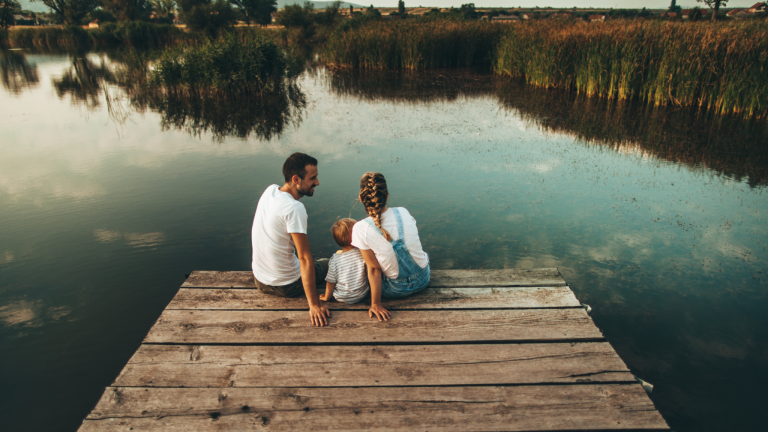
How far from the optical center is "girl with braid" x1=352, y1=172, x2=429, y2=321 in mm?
2613

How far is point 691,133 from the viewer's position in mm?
8625

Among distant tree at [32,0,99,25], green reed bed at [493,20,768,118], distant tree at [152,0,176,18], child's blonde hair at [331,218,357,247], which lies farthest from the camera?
distant tree at [152,0,176,18]

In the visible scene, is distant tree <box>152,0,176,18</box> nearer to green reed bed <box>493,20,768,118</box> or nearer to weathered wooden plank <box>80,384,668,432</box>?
green reed bed <box>493,20,768,118</box>

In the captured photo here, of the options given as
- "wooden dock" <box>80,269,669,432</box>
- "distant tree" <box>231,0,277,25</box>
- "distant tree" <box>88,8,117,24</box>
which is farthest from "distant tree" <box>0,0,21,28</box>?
"wooden dock" <box>80,269,669,432</box>

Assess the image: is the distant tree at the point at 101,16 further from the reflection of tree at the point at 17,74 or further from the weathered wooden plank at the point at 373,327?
the weathered wooden plank at the point at 373,327

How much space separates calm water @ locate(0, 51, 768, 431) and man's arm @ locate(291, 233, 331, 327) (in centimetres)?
173

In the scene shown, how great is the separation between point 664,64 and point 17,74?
2304 centimetres

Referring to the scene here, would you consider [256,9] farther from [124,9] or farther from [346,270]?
[346,270]

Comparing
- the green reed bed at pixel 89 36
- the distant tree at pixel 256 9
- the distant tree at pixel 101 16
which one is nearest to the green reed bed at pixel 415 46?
the green reed bed at pixel 89 36

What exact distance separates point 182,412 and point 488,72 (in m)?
18.1

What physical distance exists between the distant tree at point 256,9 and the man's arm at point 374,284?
60.8 metres

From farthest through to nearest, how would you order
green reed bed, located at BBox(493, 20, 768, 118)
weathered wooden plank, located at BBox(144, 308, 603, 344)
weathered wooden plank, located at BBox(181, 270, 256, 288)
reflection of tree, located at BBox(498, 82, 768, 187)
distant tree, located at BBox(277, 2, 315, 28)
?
distant tree, located at BBox(277, 2, 315, 28) → green reed bed, located at BBox(493, 20, 768, 118) → reflection of tree, located at BBox(498, 82, 768, 187) → weathered wooden plank, located at BBox(181, 270, 256, 288) → weathered wooden plank, located at BBox(144, 308, 603, 344)

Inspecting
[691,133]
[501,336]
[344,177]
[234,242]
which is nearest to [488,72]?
[691,133]

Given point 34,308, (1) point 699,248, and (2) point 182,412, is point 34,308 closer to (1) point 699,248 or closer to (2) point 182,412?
(2) point 182,412
